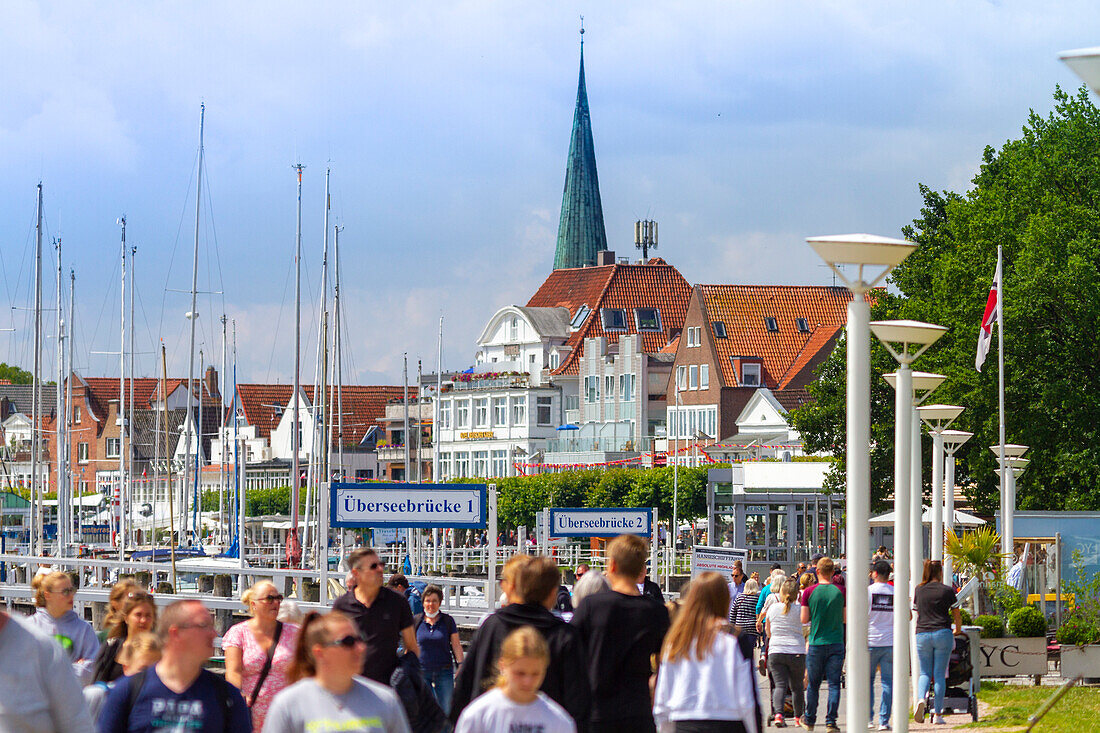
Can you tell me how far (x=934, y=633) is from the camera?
15703 millimetres

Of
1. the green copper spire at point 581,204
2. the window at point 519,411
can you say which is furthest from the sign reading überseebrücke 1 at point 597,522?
the green copper spire at point 581,204

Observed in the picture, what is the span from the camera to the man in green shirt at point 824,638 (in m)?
14.9

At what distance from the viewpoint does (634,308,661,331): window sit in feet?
353

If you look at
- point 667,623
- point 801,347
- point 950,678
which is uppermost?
point 801,347

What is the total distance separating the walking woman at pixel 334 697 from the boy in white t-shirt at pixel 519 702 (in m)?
0.35

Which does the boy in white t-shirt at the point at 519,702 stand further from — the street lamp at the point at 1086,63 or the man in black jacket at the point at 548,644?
the street lamp at the point at 1086,63

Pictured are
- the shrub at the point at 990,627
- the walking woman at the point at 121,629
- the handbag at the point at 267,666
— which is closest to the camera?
the handbag at the point at 267,666

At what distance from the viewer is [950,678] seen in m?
16.2

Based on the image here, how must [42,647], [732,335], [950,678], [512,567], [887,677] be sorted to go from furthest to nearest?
1. [732,335]
2. [950,678]
3. [887,677]
4. [512,567]
5. [42,647]

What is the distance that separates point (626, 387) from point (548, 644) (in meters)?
92.8

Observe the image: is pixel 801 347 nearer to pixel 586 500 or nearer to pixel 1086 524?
pixel 586 500

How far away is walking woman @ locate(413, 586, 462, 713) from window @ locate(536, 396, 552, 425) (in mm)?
91629

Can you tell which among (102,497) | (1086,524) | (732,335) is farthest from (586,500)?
(1086,524)

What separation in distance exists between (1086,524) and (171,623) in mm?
21847
